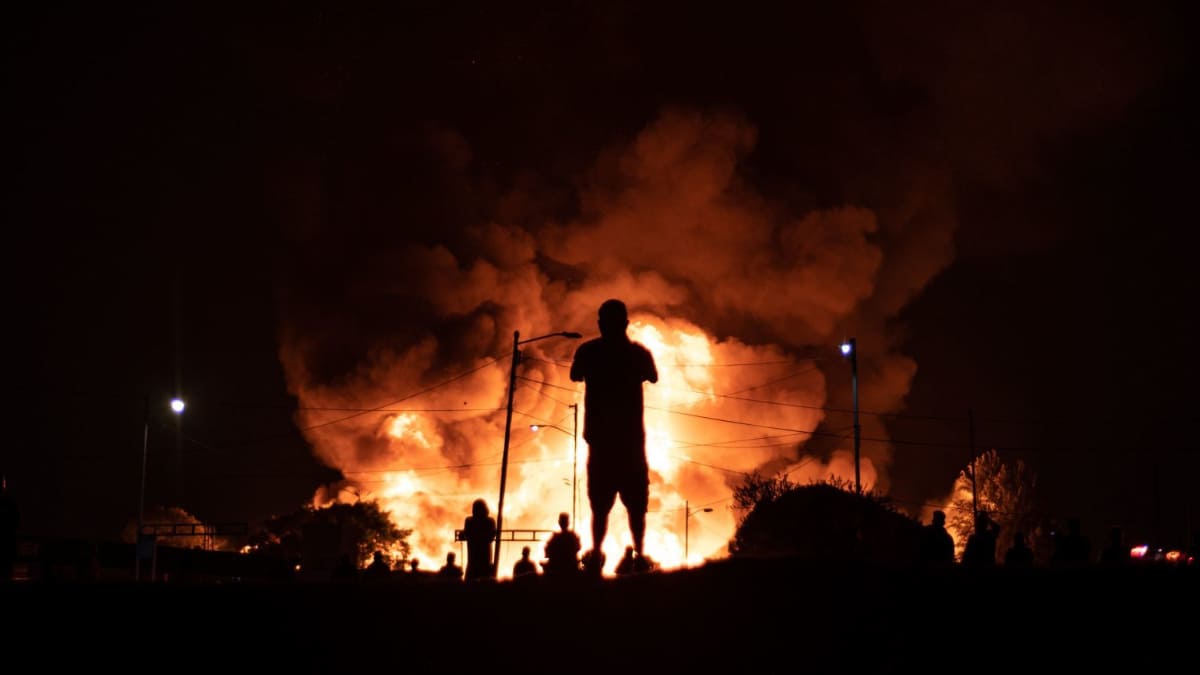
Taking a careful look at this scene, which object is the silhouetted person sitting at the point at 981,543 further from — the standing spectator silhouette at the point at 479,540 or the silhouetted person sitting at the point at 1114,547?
the standing spectator silhouette at the point at 479,540

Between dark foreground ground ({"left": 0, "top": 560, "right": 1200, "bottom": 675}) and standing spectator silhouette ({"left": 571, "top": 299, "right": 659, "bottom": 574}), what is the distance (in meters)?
1.94

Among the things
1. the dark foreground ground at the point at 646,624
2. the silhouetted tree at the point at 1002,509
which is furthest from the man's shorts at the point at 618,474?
the silhouetted tree at the point at 1002,509

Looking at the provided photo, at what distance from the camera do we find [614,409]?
1074 centimetres

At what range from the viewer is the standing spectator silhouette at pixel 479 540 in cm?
1662

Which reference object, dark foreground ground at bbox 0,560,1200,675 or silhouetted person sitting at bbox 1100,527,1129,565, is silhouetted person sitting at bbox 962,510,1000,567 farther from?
dark foreground ground at bbox 0,560,1200,675

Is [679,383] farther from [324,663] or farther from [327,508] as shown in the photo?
[324,663]

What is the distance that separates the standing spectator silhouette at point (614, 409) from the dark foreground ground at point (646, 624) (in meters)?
1.94

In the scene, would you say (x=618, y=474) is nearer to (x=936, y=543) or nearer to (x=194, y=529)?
(x=936, y=543)

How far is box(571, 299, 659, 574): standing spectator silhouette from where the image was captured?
10.7 m

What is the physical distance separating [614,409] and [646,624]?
290 cm

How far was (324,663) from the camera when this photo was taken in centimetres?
725

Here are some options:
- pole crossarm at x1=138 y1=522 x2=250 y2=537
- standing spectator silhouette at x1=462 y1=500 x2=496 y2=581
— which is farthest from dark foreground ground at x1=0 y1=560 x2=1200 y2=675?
pole crossarm at x1=138 y1=522 x2=250 y2=537

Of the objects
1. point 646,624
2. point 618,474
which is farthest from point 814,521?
point 646,624

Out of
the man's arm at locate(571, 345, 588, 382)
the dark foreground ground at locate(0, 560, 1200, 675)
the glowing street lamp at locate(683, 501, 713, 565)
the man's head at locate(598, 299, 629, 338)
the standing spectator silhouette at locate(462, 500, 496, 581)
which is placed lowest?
the dark foreground ground at locate(0, 560, 1200, 675)
